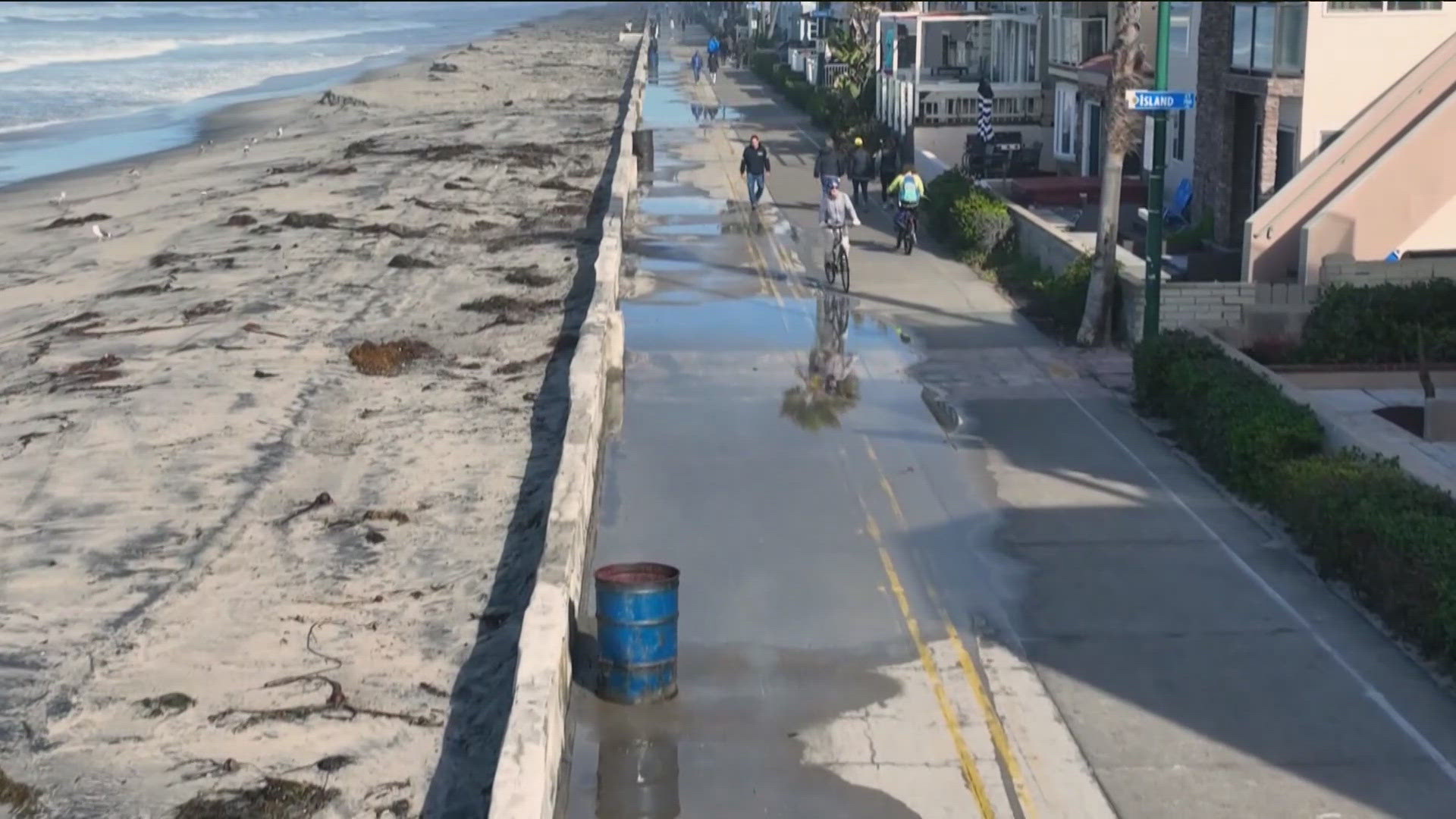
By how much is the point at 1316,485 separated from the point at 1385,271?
26.6 feet

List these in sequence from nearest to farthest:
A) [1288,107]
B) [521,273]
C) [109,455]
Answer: [109,455], [1288,107], [521,273]

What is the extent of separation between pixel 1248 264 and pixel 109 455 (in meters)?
12.9

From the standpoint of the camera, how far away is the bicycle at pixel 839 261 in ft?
77.8

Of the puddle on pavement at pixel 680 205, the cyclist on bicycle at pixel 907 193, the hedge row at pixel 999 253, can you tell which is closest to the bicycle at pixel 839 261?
the hedge row at pixel 999 253

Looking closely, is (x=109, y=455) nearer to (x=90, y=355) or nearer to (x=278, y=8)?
(x=90, y=355)

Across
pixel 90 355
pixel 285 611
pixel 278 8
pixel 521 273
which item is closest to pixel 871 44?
pixel 521 273

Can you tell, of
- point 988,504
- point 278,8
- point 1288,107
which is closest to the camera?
point 988,504

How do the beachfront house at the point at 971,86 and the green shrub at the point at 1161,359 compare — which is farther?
the beachfront house at the point at 971,86

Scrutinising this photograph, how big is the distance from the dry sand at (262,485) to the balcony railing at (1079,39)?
34.2 ft

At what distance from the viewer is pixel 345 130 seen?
5166 centimetres

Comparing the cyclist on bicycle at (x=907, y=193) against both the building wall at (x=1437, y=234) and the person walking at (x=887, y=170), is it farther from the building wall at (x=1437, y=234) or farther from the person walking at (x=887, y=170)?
the building wall at (x=1437, y=234)

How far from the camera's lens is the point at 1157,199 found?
1839cm

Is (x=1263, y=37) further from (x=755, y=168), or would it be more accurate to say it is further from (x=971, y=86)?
(x=971, y=86)

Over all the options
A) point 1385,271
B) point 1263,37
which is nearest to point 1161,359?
point 1385,271
